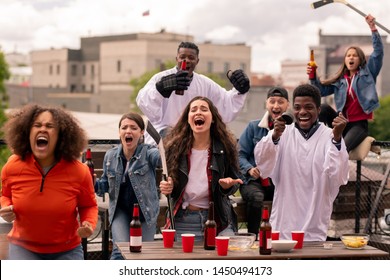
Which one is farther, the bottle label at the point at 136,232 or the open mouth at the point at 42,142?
the bottle label at the point at 136,232

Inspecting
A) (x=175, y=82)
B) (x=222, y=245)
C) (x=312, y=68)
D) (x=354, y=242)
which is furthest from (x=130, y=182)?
(x=312, y=68)

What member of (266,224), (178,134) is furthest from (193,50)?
(266,224)

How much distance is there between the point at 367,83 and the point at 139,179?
2.62 meters

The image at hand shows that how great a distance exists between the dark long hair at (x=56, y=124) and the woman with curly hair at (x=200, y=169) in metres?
1.00

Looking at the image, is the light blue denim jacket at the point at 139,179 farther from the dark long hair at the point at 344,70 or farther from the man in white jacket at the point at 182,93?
the dark long hair at the point at 344,70

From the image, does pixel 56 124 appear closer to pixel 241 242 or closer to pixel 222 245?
pixel 222 245

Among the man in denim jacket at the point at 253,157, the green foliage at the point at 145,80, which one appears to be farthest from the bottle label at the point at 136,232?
the green foliage at the point at 145,80

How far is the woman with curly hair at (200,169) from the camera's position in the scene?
6.60 m

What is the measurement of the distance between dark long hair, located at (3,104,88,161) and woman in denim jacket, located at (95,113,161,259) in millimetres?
1401

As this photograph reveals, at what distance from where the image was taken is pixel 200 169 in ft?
21.9

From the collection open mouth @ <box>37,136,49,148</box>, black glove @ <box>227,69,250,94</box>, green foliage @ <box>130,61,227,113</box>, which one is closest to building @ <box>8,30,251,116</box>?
green foliage @ <box>130,61,227,113</box>

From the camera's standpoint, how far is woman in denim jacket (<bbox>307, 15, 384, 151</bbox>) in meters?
8.62

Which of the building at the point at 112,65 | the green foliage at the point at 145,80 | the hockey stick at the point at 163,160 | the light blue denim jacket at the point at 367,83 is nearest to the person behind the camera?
the hockey stick at the point at 163,160

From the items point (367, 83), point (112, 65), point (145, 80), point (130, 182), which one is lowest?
point (130, 182)
